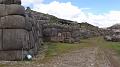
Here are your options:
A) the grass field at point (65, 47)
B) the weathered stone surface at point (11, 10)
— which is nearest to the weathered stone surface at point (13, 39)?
the weathered stone surface at point (11, 10)

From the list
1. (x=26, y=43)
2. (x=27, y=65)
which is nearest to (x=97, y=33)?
(x=26, y=43)

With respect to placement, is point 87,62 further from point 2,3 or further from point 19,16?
point 2,3

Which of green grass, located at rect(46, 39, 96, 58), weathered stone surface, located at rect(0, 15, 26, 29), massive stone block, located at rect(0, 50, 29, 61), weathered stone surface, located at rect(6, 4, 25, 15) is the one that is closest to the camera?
weathered stone surface, located at rect(0, 15, 26, 29)

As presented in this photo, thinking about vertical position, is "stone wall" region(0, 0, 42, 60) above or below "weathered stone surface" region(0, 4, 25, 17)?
below

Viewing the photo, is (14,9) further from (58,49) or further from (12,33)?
(58,49)

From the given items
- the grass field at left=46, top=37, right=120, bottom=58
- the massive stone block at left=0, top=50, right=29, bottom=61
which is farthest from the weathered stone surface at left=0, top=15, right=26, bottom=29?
the grass field at left=46, top=37, right=120, bottom=58

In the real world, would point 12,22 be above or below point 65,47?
above

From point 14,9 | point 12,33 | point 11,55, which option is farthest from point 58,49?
point 14,9

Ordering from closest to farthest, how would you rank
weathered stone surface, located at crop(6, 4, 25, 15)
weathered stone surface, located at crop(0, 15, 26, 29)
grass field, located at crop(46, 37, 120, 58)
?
weathered stone surface, located at crop(0, 15, 26, 29) < weathered stone surface, located at crop(6, 4, 25, 15) < grass field, located at crop(46, 37, 120, 58)

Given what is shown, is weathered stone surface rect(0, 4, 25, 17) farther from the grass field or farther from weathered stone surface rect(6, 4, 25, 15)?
the grass field

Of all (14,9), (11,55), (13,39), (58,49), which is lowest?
(58,49)

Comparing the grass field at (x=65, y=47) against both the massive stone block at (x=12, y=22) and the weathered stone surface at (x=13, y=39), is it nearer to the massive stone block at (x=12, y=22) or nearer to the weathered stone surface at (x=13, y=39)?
the weathered stone surface at (x=13, y=39)

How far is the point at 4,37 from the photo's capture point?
34031 mm

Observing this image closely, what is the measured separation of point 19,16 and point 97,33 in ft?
192
